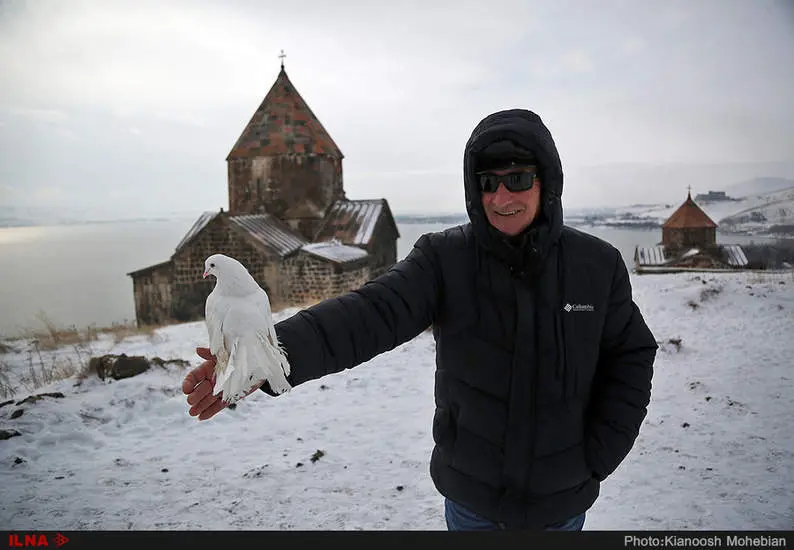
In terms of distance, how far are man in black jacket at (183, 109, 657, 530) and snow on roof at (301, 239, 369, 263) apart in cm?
960

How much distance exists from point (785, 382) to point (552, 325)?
4.32 meters

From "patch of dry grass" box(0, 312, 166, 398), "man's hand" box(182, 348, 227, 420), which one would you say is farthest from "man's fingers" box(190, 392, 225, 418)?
"patch of dry grass" box(0, 312, 166, 398)

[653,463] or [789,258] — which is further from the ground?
[789,258]

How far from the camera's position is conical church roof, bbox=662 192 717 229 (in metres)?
17.0

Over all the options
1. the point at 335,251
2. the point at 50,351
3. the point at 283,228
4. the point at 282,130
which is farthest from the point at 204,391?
the point at 282,130

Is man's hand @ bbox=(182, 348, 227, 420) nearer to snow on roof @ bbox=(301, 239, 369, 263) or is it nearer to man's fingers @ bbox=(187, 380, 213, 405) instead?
man's fingers @ bbox=(187, 380, 213, 405)

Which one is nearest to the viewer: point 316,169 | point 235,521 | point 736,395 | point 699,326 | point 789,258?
point 235,521

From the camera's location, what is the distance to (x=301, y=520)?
8.53 ft

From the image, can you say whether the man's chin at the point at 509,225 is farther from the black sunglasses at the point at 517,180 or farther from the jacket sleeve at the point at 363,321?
the jacket sleeve at the point at 363,321

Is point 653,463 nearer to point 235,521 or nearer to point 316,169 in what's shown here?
point 235,521

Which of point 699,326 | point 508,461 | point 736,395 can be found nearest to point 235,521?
point 508,461

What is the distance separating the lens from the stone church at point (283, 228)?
11.2m

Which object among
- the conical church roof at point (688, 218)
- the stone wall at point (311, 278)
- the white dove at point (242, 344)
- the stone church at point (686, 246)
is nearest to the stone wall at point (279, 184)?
the stone wall at point (311, 278)

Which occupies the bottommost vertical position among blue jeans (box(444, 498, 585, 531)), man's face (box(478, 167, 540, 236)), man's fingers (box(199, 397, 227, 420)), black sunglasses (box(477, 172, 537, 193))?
blue jeans (box(444, 498, 585, 531))
